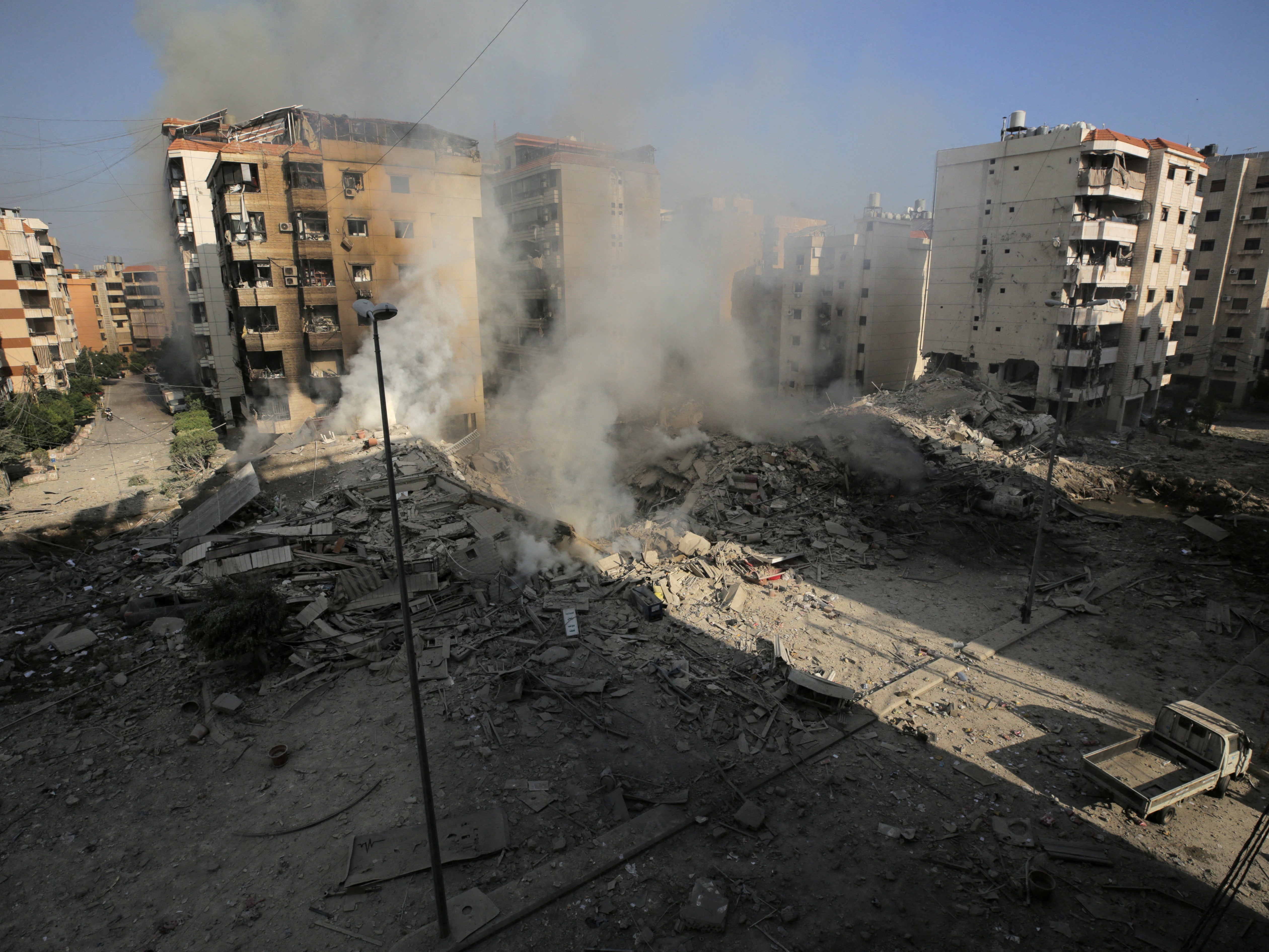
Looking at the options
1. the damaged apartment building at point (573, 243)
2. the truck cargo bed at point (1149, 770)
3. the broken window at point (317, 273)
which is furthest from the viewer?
the damaged apartment building at point (573, 243)

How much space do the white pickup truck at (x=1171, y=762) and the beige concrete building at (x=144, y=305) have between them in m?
77.7

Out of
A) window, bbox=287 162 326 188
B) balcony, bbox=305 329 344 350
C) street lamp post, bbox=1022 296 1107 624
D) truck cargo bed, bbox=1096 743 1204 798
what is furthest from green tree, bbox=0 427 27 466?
truck cargo bed, bbox=1096 743 1204 798

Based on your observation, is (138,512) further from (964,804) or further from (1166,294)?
(1166,294)

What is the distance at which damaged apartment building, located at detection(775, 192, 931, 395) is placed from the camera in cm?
3797

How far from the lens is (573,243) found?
36.0 meters

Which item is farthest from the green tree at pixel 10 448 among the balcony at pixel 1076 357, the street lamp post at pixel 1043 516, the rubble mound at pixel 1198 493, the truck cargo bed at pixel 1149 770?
the balcony at pixel 1076 357

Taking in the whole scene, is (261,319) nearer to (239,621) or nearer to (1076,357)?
(239,621)

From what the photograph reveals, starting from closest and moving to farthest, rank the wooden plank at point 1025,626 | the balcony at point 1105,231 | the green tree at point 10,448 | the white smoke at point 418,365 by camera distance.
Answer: the wooden plank at point 1025,626, the green tree at point 10,448, the white smoke at point 418,365, the balcony at point 1105,231

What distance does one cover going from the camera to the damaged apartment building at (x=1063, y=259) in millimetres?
27484

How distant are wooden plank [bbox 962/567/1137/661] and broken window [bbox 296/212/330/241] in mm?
27779

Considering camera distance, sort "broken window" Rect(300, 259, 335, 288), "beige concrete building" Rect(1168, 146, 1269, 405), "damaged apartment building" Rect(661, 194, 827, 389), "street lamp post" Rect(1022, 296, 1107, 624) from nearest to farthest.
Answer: "street lamp post" Rect(1022, 296, 1107, 624) < "broken window" Rect(300, 259, 335, 288) < "beige concrete building" Rect(1168, 146, 1269, 405) < "damaged apartment building" Rect(661, 194, 827, 389)

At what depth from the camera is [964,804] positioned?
8.41m

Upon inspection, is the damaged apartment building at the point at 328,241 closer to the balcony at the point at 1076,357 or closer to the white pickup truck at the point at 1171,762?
the balcony at the point at 1076,357

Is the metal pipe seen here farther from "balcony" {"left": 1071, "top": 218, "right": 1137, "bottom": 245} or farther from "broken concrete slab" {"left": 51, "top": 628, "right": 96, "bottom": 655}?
"balcony" {"left": 1071, "top": 218, "right": 1137, "bottom": 245}
